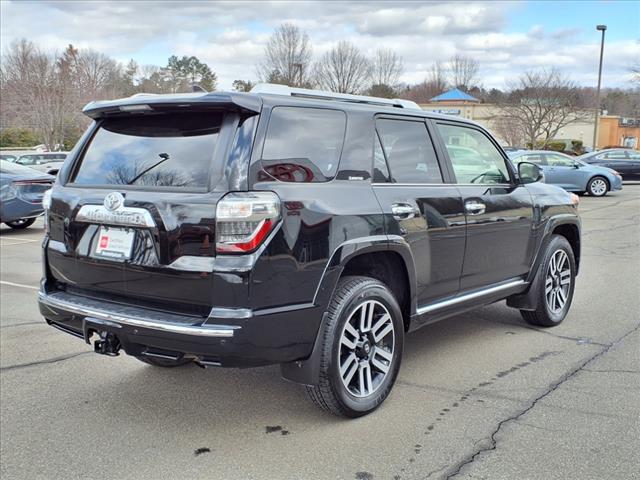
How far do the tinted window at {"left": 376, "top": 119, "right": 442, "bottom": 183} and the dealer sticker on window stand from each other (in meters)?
1.71

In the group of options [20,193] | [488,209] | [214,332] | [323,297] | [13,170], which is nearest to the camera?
[214,332]

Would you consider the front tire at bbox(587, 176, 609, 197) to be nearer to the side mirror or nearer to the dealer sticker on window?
the side mirror

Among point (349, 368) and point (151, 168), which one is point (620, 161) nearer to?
point (349, 368)

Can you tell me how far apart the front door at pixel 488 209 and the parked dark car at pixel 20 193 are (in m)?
9.66

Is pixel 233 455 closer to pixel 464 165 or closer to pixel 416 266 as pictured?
pixel 416 266

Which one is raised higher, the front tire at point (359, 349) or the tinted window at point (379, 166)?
the tinted window at point (379, 166)

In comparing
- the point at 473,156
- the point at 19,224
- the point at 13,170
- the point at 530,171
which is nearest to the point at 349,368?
the point at 473,156

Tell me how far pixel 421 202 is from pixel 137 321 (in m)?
1.99

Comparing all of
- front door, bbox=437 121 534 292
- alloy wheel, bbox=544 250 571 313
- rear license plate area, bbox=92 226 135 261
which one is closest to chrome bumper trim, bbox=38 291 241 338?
rear license plate area, bbox=92 226 135 261

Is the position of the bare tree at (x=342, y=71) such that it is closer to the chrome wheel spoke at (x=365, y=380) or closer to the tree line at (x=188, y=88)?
the tree line at (x=188, y=88)

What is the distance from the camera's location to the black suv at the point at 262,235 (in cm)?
315

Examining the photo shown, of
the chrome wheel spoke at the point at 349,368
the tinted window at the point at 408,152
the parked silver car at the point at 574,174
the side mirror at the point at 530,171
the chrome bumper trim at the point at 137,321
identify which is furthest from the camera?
the parked silver car at the point at 574,174

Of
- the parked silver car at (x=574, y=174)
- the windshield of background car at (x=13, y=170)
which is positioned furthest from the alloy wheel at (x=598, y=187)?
the windshield of background car at (x=13, y=170)

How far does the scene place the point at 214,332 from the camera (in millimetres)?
3076
